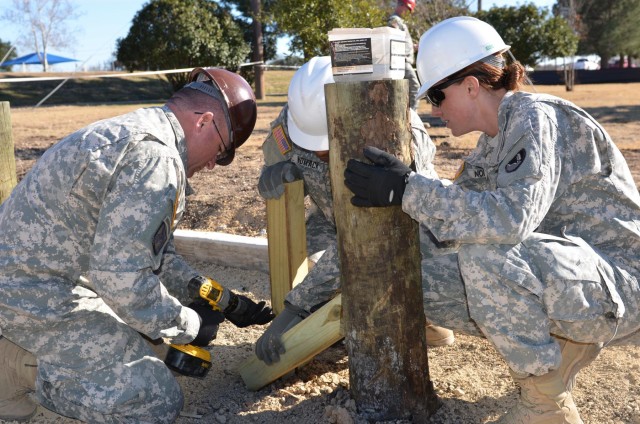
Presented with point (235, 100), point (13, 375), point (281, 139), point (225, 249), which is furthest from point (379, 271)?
point (225, 249)

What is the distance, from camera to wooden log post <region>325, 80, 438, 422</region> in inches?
95.0

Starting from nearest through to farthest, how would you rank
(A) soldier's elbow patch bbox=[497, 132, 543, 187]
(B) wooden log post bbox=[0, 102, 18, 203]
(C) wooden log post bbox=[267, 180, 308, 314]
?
1. (A) soldier's elbow patch bbox=[497, 132, 543, 187]
2. (C) wooden log post bbox=[267, 180, 308, 314]
3. (B) wooden log post bbox=[0, 102, 18, 203]

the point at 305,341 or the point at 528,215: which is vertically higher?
the point at 528,215

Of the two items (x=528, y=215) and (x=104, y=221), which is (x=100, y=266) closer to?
(x=104, y=221)

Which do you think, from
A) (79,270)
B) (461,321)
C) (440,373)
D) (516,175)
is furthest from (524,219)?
(79,270)

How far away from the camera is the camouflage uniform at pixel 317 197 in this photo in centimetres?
319

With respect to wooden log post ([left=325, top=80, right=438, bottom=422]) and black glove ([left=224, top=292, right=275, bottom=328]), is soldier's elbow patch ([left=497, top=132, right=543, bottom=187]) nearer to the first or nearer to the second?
wooden log post ([left=325, top=80, right=438, bottom=422])

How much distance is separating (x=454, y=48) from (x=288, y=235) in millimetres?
1338

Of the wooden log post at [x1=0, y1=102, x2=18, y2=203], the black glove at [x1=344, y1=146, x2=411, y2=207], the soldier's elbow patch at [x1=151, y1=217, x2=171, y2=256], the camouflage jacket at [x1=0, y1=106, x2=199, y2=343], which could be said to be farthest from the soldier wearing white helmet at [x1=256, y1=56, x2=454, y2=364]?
the wooden log post at [x1=0, y1=102, x2=18, y2=203]

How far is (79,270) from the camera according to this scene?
9.10 feet

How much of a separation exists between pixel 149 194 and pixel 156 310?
0.47 metres

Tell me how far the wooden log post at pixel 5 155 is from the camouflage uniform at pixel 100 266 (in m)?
1.90

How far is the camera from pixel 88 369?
9.20 feet

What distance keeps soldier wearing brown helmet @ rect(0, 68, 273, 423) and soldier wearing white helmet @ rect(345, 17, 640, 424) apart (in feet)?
2.31
